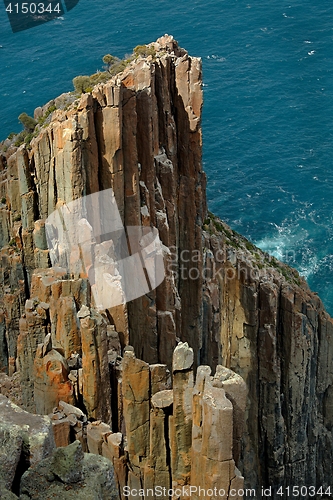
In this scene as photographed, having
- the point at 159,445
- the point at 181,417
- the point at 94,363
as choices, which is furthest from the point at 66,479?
the point at 94,363

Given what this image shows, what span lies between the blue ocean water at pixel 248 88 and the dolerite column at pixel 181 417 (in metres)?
73.5

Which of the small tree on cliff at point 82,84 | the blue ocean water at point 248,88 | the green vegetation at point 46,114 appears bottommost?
the blue ocean water at point 248,88

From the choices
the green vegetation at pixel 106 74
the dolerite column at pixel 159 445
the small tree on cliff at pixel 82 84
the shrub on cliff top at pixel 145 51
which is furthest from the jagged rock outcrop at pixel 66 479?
the shrub on cliff top at pixel 145 51

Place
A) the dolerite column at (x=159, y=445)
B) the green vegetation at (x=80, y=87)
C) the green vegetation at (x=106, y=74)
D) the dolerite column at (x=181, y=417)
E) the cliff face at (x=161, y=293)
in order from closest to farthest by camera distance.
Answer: the dolerite column at (x=181, y=417) → the dolerite column at (x=159, y=445) → the cliff face at (x=161, y=293) → the green vegetation at (x=80, y=87) → the green vegetation at (x=106, y=74)

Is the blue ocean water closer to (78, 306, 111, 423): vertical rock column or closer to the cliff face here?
the cliff face

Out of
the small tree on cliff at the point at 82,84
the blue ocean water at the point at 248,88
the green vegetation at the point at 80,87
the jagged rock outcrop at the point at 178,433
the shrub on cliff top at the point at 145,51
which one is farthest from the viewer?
the blue ocean water at the point at 248,88

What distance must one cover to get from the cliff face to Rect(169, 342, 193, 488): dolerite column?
282 centimetres

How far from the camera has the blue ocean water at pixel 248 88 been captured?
416 ft

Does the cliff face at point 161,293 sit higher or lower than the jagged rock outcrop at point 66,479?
lower

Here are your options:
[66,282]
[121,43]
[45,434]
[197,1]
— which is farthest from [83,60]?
[45,434]

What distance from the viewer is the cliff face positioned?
1966 inches

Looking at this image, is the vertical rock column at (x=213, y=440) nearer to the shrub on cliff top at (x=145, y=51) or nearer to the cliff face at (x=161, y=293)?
the cliff face at (x=161, y=293)

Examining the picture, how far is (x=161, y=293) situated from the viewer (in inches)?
2415

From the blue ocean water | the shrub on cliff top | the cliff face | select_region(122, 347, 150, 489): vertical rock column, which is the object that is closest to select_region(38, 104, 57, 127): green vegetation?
the cliff face
